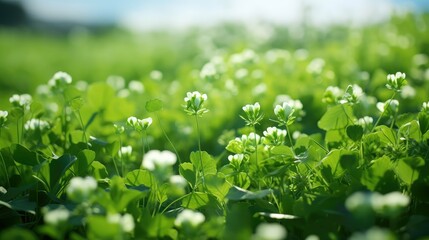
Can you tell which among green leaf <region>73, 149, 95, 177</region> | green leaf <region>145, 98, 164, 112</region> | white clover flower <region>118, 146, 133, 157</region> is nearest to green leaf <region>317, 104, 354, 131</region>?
green leaf <region>145, 98, 164, 112</region>

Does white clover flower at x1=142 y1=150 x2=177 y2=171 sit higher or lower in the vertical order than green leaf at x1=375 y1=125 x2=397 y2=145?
higher

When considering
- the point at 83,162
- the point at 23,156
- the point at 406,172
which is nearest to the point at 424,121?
the point at 406,172

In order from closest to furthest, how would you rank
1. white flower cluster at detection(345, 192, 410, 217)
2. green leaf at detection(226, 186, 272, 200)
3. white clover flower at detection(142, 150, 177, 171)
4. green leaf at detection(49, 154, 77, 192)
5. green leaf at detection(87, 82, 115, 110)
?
white flower cluster at detection(345, 192, 410, 217) < white clover flower at detection(142, 150, 177, 171) < green leaf at detection(226, 186, 272, 200) < green leaf at detection(49, 154, 77, 192) < green leaf at detection(87, 82, 115, 110)

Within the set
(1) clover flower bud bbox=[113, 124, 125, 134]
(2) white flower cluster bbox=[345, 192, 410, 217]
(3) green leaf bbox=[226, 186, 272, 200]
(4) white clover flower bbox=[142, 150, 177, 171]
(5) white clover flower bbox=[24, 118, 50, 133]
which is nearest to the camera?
(2) white flower cluster bbox=[345, 192, 410, 217]

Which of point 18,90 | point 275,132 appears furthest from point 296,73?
point 18,90

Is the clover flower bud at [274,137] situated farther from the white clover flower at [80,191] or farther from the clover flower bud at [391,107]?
the white clover flower at [80,191]

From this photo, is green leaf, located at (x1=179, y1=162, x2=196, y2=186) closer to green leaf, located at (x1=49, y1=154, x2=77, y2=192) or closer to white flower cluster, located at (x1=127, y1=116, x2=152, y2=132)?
white flower cluster, located at (x1=127, y1=116, x2=152, y2=132)

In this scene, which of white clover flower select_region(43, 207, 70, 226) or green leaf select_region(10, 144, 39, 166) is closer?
white clover flower select_region(43, 207, 70, 226)

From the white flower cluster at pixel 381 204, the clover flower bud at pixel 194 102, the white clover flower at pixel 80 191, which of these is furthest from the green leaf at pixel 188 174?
the white flower cluster at pixel 381 204
